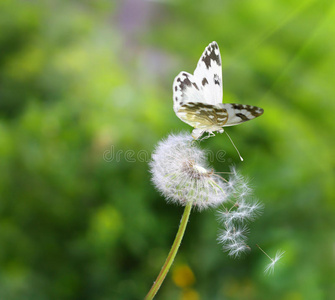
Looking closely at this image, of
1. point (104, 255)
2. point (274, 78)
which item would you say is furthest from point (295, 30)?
point (104, 255)

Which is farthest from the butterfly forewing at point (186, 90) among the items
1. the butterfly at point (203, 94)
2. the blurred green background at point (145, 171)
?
the blurred green background at point (145, 171)

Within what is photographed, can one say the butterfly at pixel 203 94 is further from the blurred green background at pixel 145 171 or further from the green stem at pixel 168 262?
the blurred green background at pixel 145 171

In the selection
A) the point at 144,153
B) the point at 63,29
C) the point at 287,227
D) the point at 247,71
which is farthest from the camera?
the point at 63,29

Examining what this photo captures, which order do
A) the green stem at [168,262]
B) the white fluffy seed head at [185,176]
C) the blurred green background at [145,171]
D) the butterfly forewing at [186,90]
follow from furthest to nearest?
the blurred green background at [145,171] → the butterfly forewing at [186,90] → the white fluffy seed head at [185,176] → the green stem at [168,262]

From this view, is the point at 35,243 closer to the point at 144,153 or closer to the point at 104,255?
the point at 104,255

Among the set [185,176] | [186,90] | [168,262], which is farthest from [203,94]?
[168,262]

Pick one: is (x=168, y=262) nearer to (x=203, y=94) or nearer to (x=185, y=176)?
(x=185, y=176)

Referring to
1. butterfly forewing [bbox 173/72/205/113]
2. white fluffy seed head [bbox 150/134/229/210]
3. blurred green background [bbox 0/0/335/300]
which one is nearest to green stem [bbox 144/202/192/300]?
white fluffy seed head [bbox 150/134/229/210]

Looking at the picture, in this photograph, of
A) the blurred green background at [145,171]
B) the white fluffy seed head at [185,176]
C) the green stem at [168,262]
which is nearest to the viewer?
the green stem at [168,262]

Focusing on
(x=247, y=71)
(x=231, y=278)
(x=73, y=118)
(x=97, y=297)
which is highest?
(x=247, y=71)
